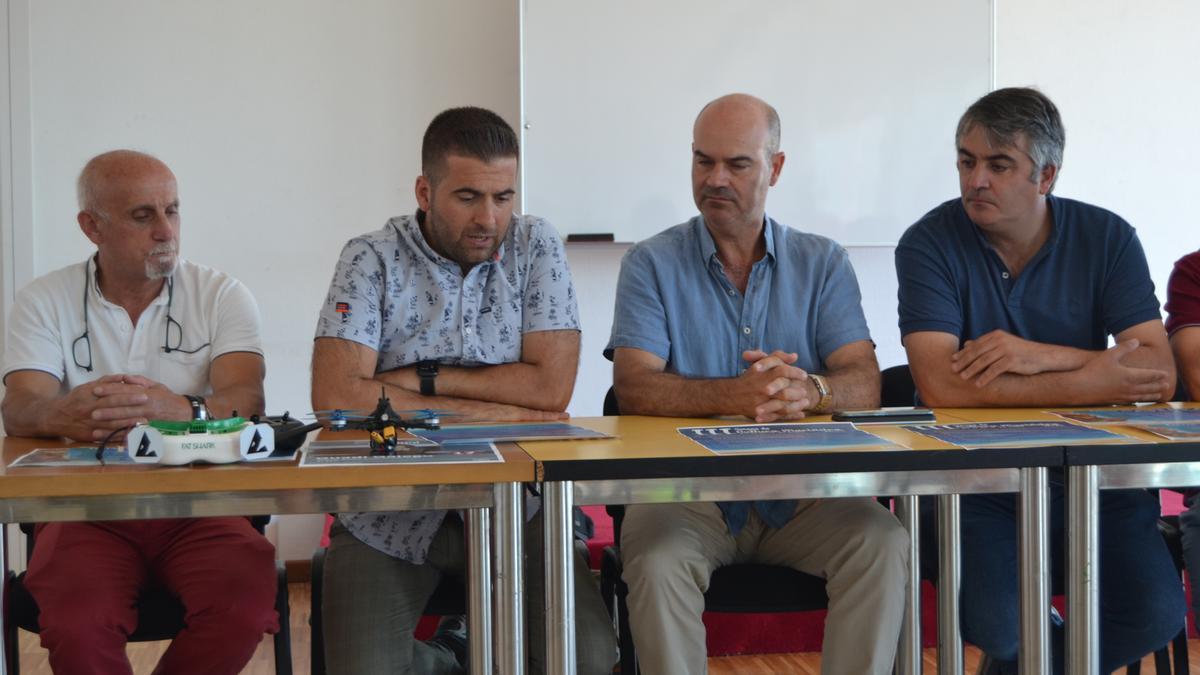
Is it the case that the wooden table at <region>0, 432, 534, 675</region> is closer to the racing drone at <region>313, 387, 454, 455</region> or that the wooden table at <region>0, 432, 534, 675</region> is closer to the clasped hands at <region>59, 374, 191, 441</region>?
the racing drone at <region>313, 387, 454, 455</region>

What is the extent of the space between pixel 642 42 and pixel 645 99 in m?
0.20

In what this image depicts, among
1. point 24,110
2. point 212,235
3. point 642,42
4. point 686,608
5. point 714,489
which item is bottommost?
point 686,608

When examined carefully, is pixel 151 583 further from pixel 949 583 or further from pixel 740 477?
pixel 949 583

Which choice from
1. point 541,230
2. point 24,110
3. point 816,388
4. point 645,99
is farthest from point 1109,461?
point 24,110

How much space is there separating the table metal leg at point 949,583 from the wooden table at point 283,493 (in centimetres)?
84

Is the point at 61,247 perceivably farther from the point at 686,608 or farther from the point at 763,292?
the point at 686,608

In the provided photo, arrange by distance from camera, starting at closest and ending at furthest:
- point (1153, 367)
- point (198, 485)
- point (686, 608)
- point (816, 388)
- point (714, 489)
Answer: point (198, 485) < point (714, 489) < point (686, 608) < point (816, 388) < point (1153, 367)

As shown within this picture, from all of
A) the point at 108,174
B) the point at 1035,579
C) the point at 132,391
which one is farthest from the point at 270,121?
the point at 1035,579

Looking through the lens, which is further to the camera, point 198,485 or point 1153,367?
point 1153,367

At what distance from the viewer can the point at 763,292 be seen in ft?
8.38

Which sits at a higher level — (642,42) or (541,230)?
(642,42)

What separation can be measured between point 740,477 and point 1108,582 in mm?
1008

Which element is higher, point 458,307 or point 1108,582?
point 458,307

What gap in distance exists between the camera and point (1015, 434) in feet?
6.42
